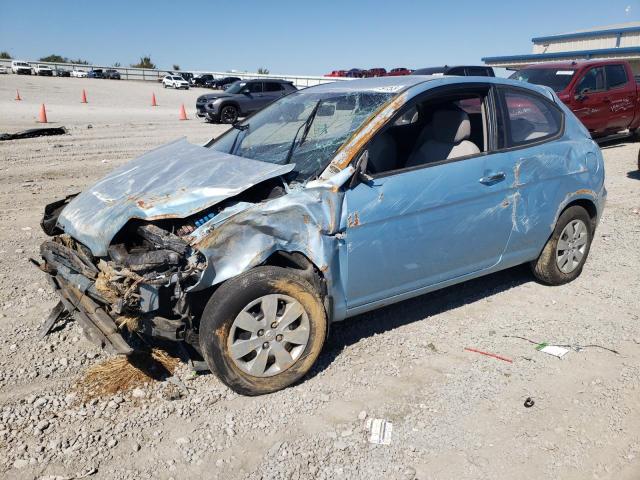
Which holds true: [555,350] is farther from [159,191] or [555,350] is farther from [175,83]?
[175,83]

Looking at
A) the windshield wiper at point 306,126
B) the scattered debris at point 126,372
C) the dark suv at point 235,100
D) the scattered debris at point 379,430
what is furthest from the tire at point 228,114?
the scattered debris at point 379,430

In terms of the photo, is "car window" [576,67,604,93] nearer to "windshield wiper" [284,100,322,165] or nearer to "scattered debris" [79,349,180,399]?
"windshield wiper" [284,100,322,165]

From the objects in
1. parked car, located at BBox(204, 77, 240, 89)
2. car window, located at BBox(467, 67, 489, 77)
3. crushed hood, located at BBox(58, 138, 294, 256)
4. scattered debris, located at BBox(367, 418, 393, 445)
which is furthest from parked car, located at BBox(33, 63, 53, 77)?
scattered debris, located at BBox(367, 418, 393, 445)

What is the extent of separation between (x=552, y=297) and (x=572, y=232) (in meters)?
0.59

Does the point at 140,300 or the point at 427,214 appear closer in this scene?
the point at 140,300

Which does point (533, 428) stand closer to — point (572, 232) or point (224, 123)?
point (572, 232)

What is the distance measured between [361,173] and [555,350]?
6.25ft

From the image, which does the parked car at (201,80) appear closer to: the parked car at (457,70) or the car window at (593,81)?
the parked car at (457,70)

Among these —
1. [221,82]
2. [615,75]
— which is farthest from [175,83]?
[615,75]

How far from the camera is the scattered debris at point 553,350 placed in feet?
12.9

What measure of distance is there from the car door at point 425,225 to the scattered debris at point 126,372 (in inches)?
51.2

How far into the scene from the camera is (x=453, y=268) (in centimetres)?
412

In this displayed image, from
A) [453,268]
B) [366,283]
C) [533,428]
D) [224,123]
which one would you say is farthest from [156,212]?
[224,123]

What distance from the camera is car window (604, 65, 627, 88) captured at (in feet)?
40.2
